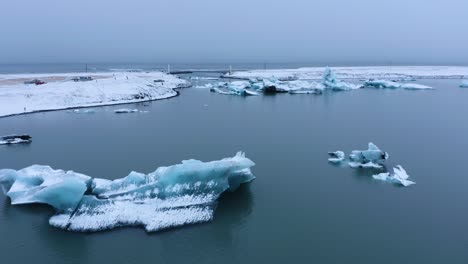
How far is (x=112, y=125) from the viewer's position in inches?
789

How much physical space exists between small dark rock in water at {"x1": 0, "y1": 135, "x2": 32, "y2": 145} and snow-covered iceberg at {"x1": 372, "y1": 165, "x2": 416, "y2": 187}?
14.8 meters

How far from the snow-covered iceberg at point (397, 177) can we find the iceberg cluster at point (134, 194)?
4.50 metres

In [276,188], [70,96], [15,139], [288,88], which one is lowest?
[276,188]

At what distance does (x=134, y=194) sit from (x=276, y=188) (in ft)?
13.4

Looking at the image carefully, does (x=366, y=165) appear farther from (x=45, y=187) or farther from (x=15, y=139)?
(x=15, y=139)

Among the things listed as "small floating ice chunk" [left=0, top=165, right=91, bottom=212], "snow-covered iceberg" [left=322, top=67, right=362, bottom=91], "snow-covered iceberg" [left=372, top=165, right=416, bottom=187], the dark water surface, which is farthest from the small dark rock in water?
"snow-covered iceberg" [left=322, top=67, right=362, bottom=91]

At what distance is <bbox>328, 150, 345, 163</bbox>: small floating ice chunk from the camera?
13188 millimetres

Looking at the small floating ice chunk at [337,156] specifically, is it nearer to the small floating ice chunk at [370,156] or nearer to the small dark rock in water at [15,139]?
the small floating ice chunk at [370,156]

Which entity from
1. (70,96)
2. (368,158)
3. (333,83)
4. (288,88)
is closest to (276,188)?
(368,158)

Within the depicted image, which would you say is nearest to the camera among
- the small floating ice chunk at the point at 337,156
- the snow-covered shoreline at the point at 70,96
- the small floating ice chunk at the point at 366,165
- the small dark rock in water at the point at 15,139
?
the small floating ice chunk at the point at 366,165

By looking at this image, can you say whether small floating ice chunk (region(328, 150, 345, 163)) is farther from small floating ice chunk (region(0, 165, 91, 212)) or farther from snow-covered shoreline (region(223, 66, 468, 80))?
snow-covered shoreline (region(223, 66, 468, 80))

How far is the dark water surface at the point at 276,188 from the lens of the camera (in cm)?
755

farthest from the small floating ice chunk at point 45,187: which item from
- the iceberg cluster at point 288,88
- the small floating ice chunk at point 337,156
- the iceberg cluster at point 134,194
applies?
the iceberg cluster at point 288,88

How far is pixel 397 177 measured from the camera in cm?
1130
